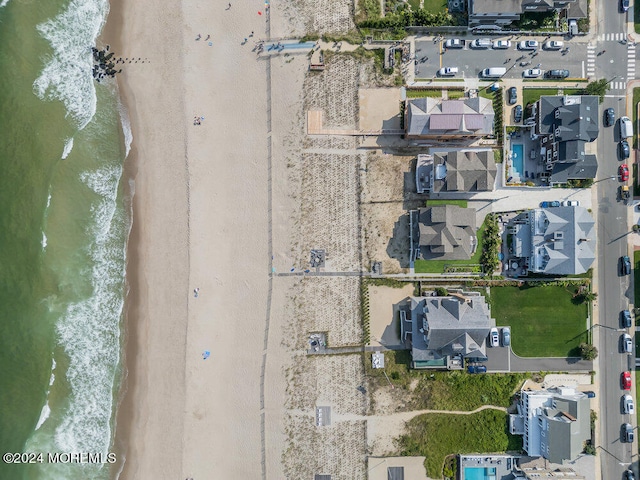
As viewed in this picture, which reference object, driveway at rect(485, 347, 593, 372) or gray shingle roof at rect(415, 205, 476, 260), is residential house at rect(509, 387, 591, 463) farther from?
gray shingle roof at rect(415, 205, 476, 260)

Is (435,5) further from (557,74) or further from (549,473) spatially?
(549,473)

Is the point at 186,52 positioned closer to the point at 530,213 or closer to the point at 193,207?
the point at 193,207

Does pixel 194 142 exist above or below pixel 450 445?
above

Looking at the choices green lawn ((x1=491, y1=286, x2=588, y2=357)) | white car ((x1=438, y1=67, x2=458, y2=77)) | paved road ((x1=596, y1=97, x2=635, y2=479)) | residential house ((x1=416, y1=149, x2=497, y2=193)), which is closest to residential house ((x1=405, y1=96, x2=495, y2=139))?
residential house ((x1=416, y1=149, x2=497, y2=193))

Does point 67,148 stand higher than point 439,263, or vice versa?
point 67,148

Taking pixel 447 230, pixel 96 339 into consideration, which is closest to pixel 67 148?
pixel 96 339

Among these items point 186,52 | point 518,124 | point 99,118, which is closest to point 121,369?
point 99,118
